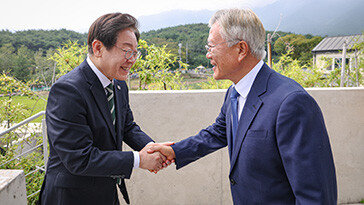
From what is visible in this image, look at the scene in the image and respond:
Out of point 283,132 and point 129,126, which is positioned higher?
point 283,132

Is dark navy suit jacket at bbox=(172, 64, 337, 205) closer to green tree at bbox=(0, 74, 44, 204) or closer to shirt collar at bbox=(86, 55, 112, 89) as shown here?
shirt collar at bbox=(86, 55, 112, 89)

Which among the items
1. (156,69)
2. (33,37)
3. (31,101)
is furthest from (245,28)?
(33,37)

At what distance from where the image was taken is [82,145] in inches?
52.3

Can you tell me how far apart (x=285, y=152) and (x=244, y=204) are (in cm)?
37

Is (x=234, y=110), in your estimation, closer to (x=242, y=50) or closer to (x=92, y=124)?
(x=242, y=50)

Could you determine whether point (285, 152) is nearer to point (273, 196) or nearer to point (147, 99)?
point (273, 196)

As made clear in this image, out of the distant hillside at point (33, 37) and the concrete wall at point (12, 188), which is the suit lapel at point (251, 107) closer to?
the concrete wall at point (12, 188)

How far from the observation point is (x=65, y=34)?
828cm

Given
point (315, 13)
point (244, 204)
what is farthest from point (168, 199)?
point (315, 13)

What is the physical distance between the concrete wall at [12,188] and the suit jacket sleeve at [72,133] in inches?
9.4

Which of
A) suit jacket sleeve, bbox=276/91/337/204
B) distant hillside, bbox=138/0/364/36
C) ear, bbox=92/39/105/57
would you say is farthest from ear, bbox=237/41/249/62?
distant hillside, bbox=138/0/364/36

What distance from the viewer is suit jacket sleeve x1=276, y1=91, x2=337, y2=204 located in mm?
1000

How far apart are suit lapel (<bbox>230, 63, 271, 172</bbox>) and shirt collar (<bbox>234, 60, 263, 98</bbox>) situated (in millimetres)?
56

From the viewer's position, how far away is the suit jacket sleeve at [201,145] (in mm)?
1817
